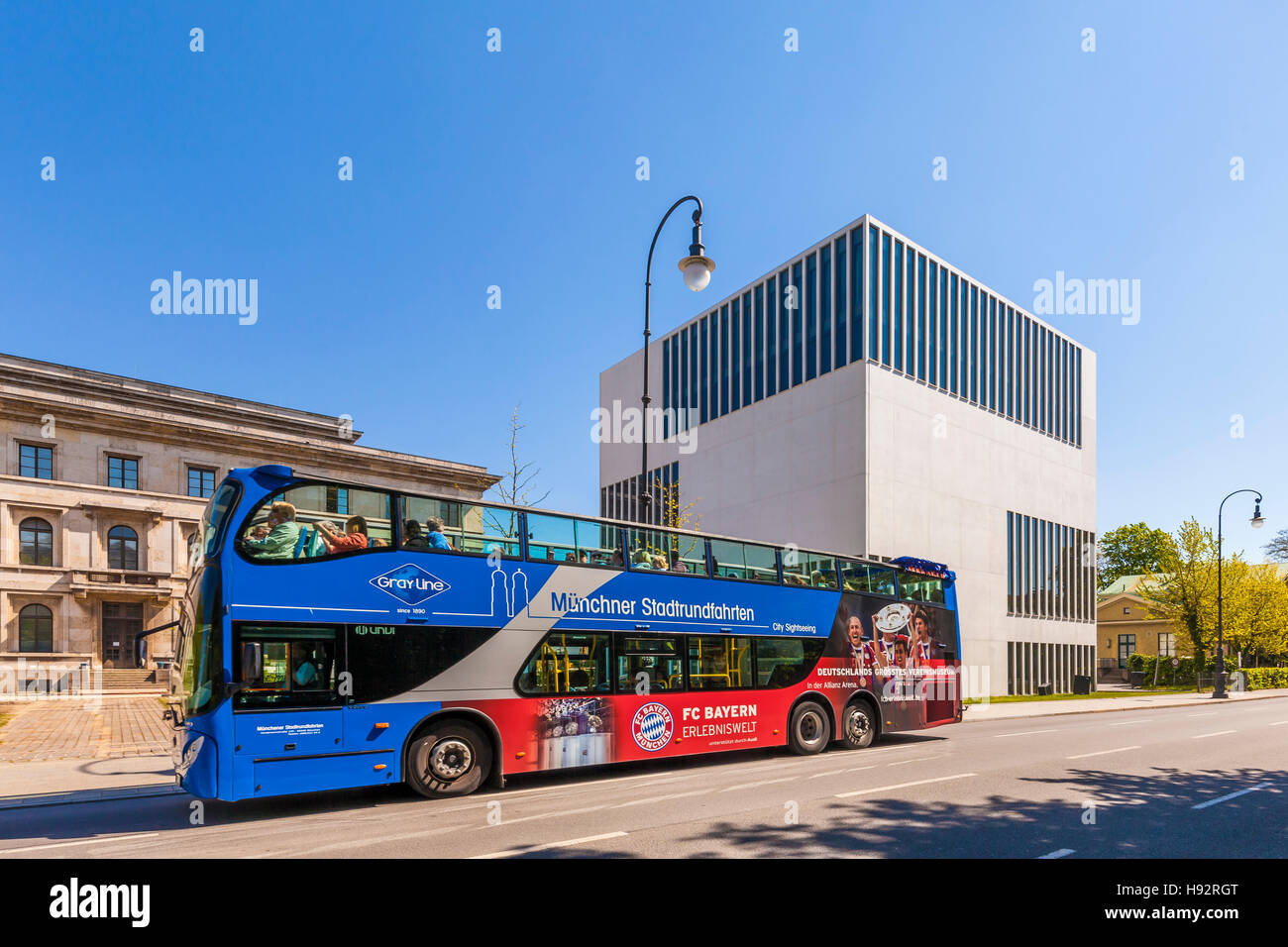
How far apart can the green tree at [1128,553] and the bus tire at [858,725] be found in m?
78.0

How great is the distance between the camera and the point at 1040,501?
1683 inches

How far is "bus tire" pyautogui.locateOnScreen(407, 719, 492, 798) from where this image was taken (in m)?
9.73

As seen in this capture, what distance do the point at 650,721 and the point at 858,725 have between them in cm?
515

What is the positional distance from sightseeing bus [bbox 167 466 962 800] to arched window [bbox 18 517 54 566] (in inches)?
1345

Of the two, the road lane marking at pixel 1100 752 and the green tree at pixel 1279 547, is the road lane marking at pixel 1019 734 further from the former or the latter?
the green tree at pixel 1279 547

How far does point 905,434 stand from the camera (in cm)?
3534

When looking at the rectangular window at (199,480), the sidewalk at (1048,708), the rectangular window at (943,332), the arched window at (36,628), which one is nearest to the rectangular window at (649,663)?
the sidewalk at (1048,708)

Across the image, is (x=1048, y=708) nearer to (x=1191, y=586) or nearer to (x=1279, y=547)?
(x=1191, y=586)

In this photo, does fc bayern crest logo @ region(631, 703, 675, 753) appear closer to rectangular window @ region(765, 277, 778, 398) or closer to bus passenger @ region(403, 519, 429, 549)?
bus passenger @ region(403, 519, 429, 549)

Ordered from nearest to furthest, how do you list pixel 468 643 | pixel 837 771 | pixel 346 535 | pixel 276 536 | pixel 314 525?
pixel 276 536 < pixel 314 525 < pixel 346 535 < pixel 468 643 < pixel 837 771

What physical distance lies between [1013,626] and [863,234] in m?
20.4

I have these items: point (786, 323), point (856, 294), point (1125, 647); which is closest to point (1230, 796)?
point (856, 294)

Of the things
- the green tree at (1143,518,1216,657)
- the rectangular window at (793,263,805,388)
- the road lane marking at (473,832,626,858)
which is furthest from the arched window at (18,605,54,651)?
the green tree at (1143,518,1216,657)
